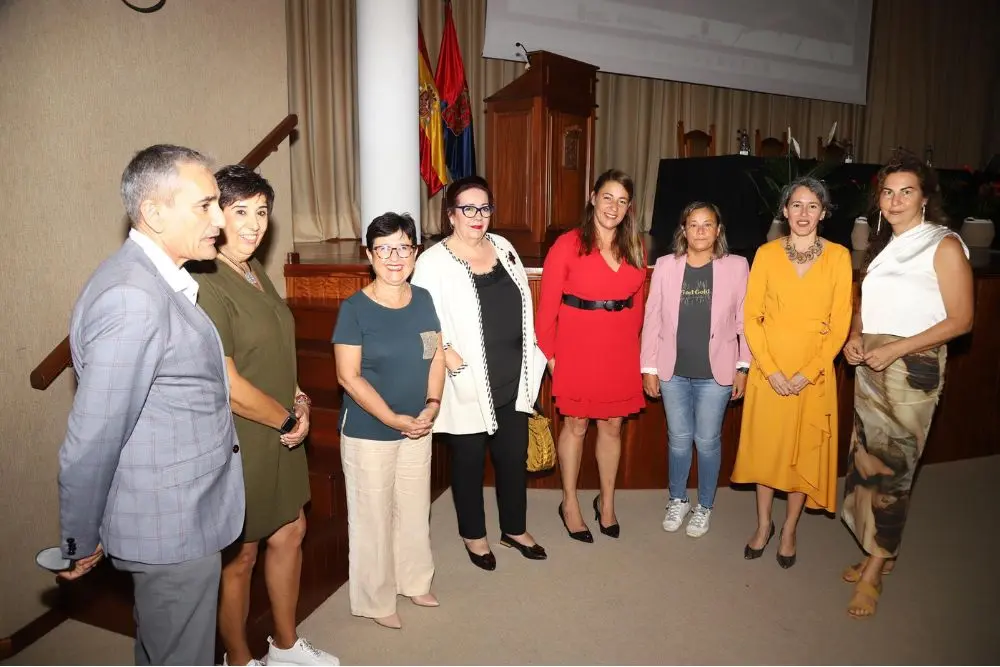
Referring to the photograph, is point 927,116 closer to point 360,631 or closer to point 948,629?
point 948,629

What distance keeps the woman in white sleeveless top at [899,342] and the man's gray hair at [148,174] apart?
2374 mm

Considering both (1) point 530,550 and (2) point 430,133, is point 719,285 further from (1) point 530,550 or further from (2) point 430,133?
(2) point 430,133

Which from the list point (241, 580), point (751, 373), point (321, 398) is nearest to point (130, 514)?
point (241, 580)

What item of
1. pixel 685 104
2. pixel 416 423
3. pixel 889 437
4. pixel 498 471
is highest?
pixel 685 104

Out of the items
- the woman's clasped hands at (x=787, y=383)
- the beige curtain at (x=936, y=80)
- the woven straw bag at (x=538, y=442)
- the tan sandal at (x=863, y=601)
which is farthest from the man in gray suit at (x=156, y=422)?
the beige curtain at (x=936, y=80)

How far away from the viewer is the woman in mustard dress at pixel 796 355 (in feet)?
8.96

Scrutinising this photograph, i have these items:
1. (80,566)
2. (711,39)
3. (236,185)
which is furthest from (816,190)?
(711,39)

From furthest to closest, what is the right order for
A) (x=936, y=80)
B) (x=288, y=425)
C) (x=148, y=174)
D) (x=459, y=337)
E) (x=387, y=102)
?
(x=936, y=80) → (x=387, y=102) → (x=459, y=337) → (x=288, y=425) → (x=148, y=174)

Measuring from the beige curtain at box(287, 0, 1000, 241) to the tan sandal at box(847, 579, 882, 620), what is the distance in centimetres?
539

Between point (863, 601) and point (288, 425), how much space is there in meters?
2.19

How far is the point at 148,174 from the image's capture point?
4.61 feet

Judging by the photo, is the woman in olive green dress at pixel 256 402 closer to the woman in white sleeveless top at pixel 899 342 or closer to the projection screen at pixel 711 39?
the woman in white sleeveless top at pixel 899 342

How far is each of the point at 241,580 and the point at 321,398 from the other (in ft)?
4.42

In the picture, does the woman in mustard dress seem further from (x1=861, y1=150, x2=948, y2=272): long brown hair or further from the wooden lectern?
the wooden lectern
